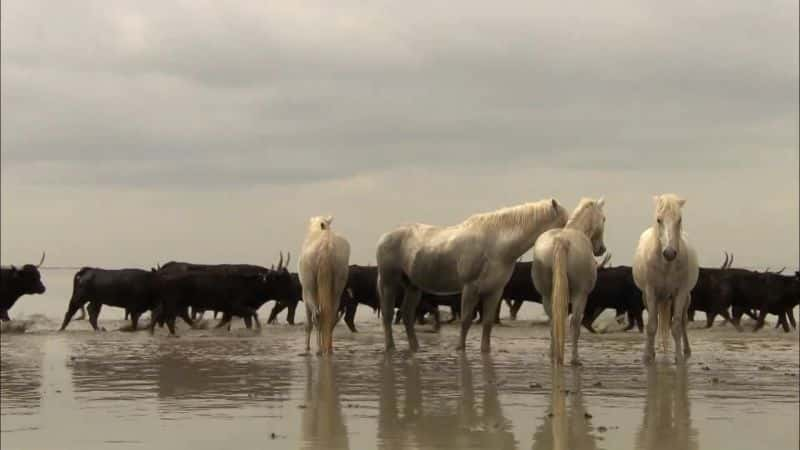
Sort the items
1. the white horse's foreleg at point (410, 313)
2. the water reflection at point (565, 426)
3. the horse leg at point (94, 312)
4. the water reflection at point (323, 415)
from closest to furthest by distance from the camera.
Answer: the water reflection at point (565, 426)
the water reflection at point (323, 415)
the white horse's foreleg at point (410, 313)
the horse leg at point (94, 312)

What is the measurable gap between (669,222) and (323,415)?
626 cm

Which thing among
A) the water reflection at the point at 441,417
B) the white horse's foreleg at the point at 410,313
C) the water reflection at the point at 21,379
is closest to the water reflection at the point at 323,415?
the water reflection at the point at 441,417

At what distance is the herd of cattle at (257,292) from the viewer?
2495 cm

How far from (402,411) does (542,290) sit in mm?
5795

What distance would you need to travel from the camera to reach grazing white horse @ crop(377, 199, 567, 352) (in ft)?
52.8

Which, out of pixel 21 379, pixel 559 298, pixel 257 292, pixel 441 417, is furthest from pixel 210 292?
pixel 441 417

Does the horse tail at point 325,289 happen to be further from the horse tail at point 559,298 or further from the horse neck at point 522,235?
the horse tail at point 559,298

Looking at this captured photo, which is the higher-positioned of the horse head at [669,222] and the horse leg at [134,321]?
the horse head at [669,222]

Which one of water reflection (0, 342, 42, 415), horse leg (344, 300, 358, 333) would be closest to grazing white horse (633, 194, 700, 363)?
water reflection (0, 342, 42, 415)

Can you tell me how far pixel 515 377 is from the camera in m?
12.7

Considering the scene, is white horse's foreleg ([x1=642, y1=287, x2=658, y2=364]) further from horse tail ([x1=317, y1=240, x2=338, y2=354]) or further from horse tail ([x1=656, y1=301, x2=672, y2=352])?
horse tail ([x1=317, y1=240, x2=338, y2=354])

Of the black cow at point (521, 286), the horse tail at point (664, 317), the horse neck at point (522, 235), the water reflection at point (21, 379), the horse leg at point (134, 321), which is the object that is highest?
the horse neck at point (522, 235)

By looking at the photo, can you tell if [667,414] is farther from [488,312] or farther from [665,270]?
[488,312]

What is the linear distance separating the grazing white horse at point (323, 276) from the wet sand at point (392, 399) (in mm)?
460
